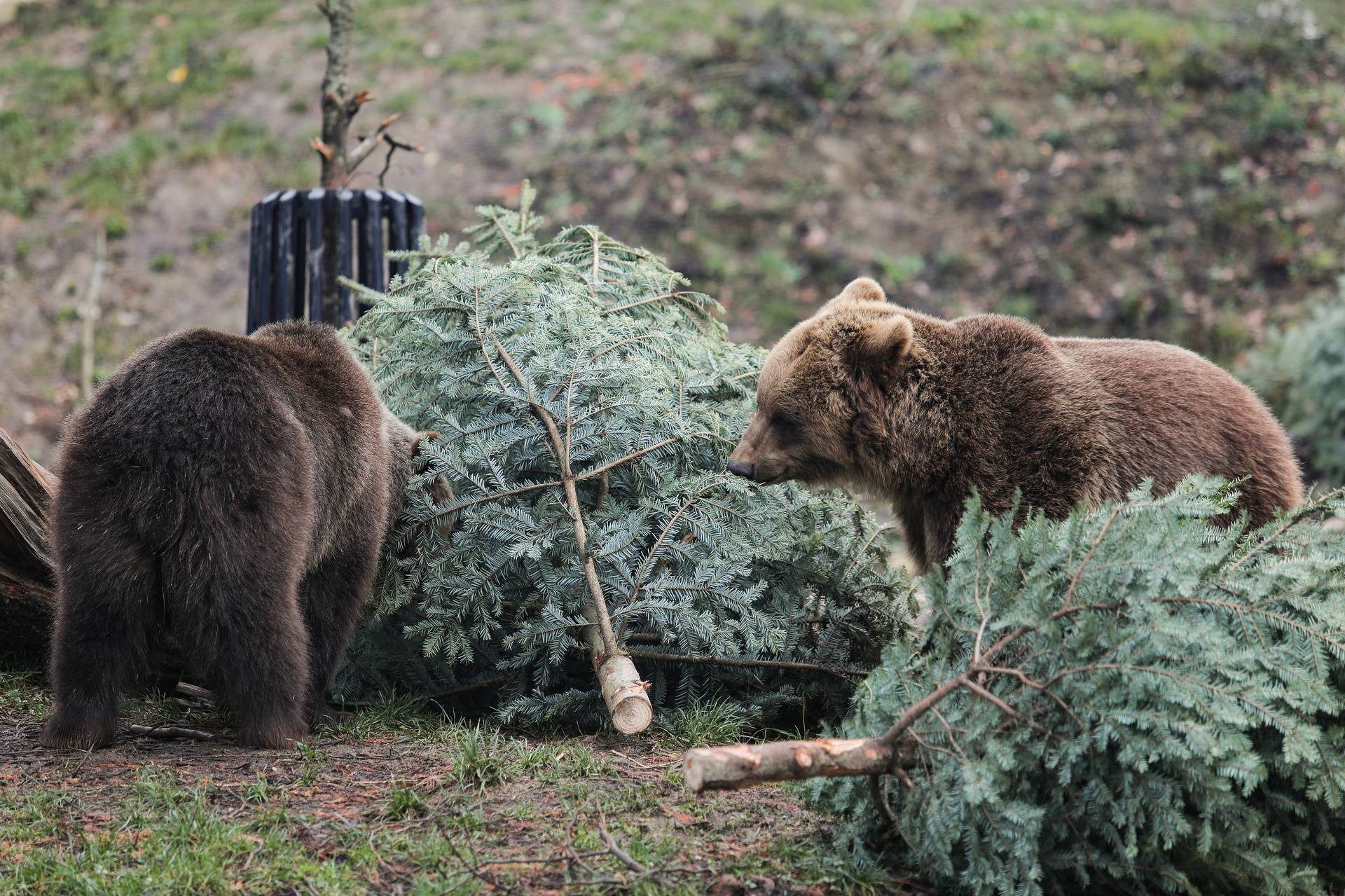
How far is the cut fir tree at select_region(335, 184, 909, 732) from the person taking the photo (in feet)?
16.6

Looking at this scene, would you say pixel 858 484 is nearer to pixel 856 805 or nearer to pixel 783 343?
pixel 783 343

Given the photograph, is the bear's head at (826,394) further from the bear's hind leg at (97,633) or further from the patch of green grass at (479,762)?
the bear's hind leg at (97,633)

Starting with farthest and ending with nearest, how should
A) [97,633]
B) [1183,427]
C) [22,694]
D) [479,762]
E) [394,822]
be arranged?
[22,694] < [1183,427] < [97,633] < [479,762] < [394,822]

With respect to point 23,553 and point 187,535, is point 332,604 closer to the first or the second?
point 187,535

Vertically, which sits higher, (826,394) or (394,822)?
(826,394)

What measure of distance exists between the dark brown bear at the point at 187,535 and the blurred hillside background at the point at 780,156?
329 inches

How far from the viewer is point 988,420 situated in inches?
185

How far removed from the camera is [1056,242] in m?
13.7

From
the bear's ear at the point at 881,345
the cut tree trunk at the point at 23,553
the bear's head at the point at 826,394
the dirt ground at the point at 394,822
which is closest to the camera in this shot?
the dirt ground at the point at 394,822

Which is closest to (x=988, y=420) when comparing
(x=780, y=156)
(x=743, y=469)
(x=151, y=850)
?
(x=743, y=469)

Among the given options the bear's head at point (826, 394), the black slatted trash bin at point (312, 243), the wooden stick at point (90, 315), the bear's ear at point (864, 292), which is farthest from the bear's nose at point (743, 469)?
the wooden stick at point (90, 315)

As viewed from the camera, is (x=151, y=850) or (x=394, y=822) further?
(x=394, y=822)

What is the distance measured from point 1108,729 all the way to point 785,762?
2.97ft

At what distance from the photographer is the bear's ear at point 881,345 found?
4789mm
